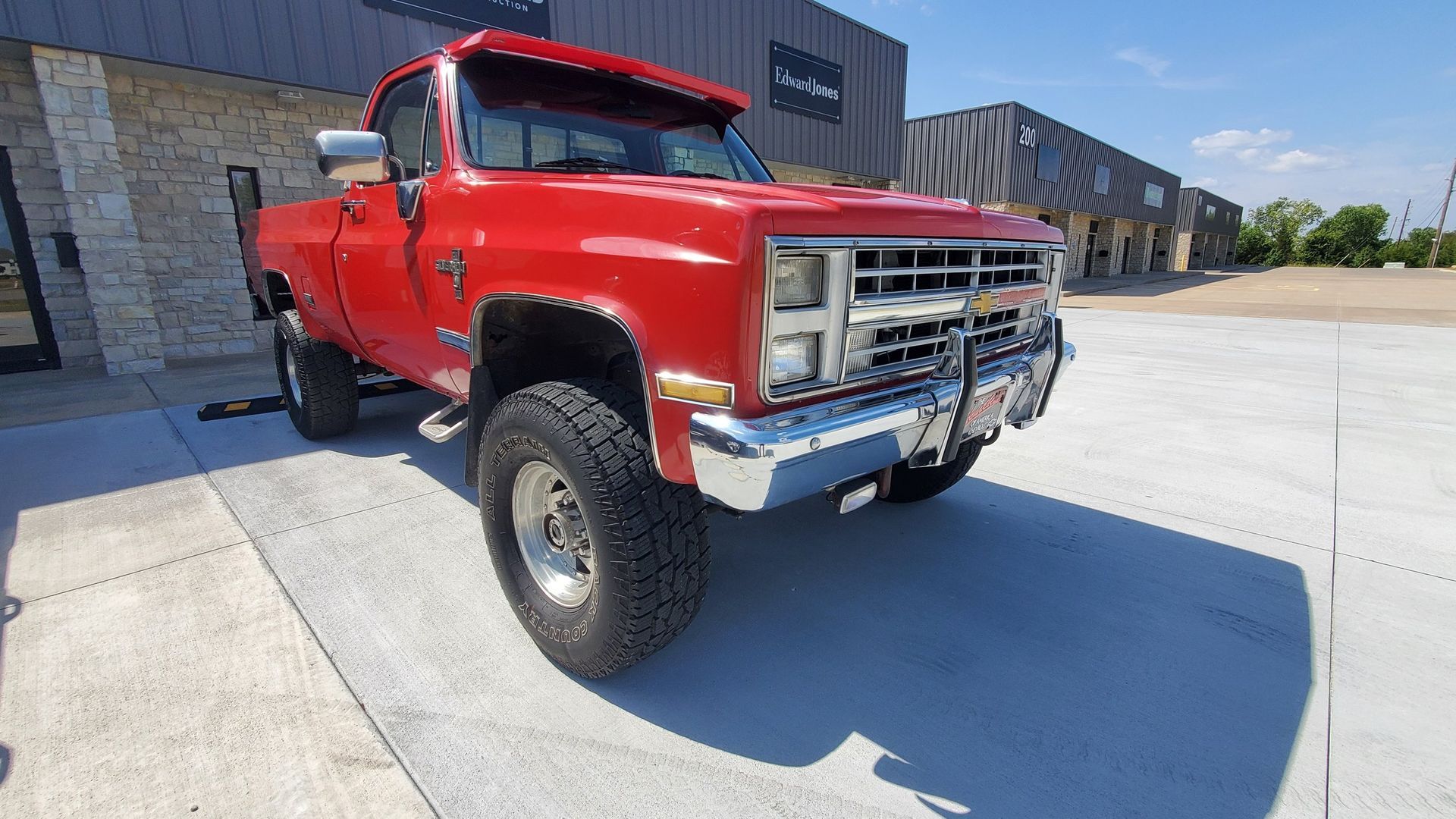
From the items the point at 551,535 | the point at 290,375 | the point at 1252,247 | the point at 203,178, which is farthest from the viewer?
the point at 1252,247

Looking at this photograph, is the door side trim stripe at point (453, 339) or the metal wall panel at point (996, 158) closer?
the door side trim stripe at point (453, 339)

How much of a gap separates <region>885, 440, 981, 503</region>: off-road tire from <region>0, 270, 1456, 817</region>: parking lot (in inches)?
5.1

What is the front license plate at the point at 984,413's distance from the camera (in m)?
2.16

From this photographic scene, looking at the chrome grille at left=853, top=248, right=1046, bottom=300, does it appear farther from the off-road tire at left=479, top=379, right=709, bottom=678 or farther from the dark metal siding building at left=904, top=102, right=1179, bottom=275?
the dark metal siding building at left=904, top=102, right=1179, bottom=275

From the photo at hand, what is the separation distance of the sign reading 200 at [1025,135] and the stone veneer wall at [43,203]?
22.1 metres

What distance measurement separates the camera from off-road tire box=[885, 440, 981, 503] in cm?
331

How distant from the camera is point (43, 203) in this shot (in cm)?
685

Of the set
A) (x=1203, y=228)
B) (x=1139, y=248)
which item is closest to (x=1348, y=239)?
(x=1203, y=228)

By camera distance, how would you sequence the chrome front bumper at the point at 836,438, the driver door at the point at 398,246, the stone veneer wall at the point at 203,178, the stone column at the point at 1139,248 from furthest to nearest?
the stone column at the point at 1139,248 → the stone veneer wall at the point at 203,178 → the driver door at the point at 398,246 → the chrome front bumper at the point at 836,438

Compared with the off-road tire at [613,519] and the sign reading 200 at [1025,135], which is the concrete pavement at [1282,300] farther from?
the off-road tire at [613,519]

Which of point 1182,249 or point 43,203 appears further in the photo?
point 1182,249

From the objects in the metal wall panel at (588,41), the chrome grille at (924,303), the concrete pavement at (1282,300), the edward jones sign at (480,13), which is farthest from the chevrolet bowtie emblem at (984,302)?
the concrete pavement at (1282,300)

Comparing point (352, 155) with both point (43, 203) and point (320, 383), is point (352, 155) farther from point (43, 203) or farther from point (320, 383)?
point (43, 203)

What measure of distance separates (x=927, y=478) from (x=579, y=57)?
2605 mm
